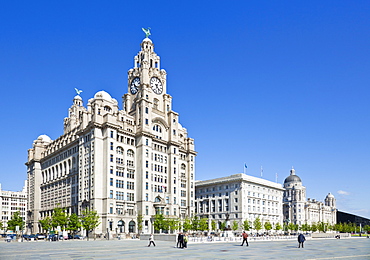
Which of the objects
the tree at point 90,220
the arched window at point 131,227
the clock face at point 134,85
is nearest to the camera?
the tree at point 90,220

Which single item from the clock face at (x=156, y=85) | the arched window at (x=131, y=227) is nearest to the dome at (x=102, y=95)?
the clock face at (x=156, y=85)

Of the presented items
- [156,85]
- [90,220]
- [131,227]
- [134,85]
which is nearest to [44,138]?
[134,85]

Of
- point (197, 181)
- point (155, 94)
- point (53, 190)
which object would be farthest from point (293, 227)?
point (53, 190)

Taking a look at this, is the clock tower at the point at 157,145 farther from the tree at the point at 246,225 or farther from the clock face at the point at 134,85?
the tree at the point at 246,225

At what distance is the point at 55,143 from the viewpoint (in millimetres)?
145750

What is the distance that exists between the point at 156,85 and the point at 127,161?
28.5 meters

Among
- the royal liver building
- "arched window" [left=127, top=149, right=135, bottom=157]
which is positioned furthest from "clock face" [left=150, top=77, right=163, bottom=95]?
"arched window" [left=127, top=149, right=135, bottom=157]

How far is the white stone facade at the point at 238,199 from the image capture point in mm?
145375

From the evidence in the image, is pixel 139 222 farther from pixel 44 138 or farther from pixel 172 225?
pixel 44 138

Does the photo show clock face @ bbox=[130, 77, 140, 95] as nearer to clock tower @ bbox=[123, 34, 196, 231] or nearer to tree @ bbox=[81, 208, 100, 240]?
clock tower @ bbox=[123, 34, 196, 231]

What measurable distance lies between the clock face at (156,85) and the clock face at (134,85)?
14.3 ft

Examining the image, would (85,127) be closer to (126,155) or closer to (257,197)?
(126,155)

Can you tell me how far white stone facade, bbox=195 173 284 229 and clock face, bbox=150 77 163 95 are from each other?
4150cm

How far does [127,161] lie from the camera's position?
117062 millimetres
